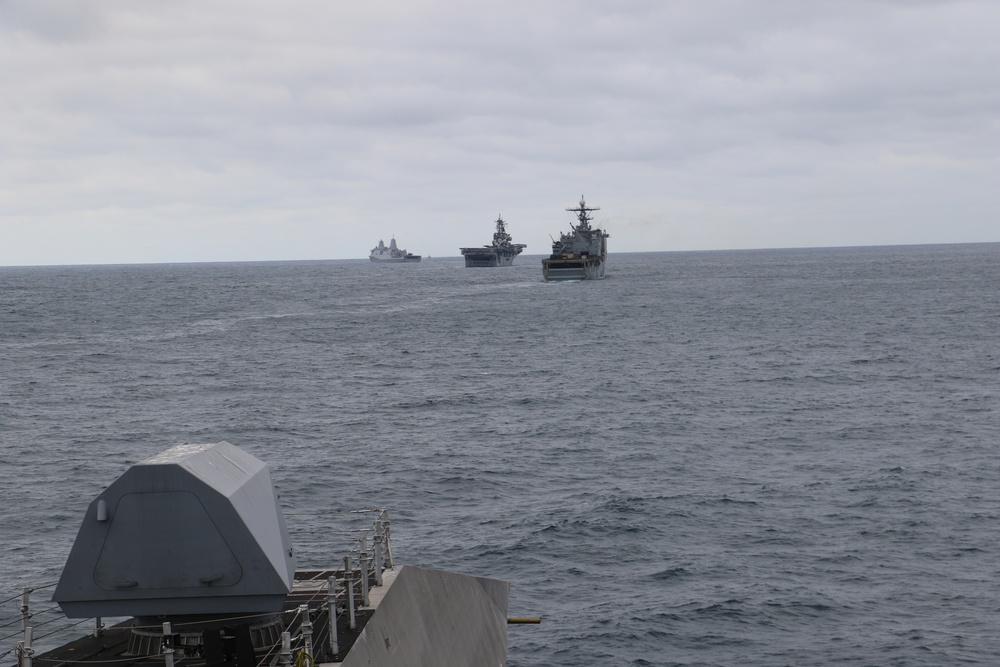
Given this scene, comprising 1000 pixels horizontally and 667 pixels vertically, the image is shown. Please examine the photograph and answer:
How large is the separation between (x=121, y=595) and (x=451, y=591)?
17.9 ft

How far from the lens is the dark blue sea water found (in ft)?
72.7

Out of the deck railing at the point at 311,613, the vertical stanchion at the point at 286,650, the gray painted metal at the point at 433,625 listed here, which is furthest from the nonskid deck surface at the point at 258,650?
the vertical stanchion at the point at 286,650

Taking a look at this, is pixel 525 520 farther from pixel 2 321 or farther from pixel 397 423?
pixel 2 321

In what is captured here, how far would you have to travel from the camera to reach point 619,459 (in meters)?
38.1

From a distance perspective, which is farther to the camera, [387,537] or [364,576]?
[387,537]

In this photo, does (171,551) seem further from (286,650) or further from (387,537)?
(387,537)

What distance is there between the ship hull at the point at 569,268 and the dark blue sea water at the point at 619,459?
8587cm

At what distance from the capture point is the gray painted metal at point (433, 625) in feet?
36.8

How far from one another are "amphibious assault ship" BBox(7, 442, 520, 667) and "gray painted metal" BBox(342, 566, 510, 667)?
0.05m

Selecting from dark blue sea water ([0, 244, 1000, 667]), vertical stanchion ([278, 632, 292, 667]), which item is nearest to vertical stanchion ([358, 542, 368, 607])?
vertical stanchion ([278, 632, 292, 667])

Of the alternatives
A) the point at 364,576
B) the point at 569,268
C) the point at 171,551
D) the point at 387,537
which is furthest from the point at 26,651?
the point at 569,268

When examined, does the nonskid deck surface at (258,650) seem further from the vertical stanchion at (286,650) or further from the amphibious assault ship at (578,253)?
the amphibious assault ship at (578,253)

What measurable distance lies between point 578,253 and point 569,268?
179 inches

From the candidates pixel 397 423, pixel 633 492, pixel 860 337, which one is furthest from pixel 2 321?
pixel 633 492
